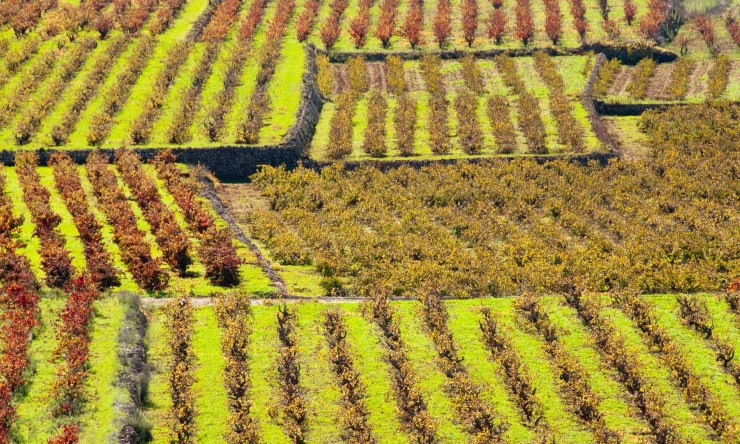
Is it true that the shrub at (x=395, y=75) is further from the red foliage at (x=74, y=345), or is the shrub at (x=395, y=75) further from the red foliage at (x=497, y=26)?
the red foliage at (x=74, y=345)

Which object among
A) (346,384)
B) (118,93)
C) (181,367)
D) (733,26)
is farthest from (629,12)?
(181,367)

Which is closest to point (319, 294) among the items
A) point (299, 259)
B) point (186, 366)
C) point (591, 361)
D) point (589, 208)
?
point (299, 259)

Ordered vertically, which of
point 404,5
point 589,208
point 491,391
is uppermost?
point 491,391

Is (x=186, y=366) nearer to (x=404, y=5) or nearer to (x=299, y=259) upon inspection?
(x=299, y=259)

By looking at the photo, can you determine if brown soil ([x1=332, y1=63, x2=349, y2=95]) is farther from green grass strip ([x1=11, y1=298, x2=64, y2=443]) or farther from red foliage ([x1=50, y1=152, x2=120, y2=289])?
green grass strip ([x1=11, y1=298, x2=64, y2=443])

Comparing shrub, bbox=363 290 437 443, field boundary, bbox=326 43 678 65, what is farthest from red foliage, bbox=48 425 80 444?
field boundary, bbox=326 43 678 65

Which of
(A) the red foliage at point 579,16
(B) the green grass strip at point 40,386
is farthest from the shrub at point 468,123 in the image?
(B) the green grass strip at point 40,386
